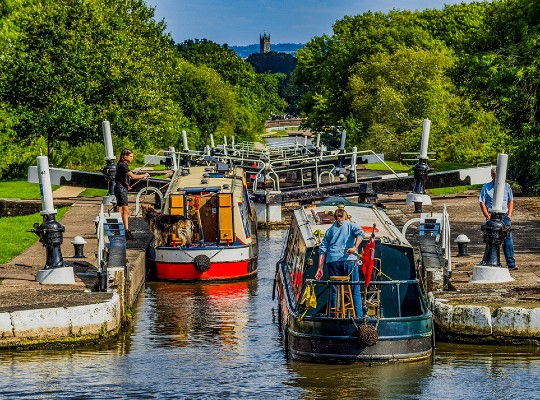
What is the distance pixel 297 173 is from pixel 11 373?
3866cm

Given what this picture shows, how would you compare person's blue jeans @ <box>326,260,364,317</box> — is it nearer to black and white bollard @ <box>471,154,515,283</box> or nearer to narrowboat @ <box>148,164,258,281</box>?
black and white bollard @ <box>471,154,515,283</box>

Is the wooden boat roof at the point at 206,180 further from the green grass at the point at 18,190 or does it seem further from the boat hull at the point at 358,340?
the green grass at the point at 18,190

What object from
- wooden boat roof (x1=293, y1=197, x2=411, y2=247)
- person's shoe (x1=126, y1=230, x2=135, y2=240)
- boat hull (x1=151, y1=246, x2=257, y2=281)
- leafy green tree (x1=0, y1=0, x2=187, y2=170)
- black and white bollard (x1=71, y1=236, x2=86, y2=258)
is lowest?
boat hull (x1=151, y1=246, x2=257, y2=281)

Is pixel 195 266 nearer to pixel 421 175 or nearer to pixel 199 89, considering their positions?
pixel 421 175

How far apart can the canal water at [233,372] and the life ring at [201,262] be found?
17.3 ft

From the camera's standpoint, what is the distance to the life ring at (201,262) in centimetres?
2892

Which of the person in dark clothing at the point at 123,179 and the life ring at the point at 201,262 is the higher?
the person in dark clothing at the point at 123,179

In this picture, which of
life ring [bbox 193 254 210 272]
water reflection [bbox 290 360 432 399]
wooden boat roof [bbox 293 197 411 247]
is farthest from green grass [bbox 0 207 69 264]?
water reflection [bbox 290 360 432 399]

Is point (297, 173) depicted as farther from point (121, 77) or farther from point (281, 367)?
point (281, 367)

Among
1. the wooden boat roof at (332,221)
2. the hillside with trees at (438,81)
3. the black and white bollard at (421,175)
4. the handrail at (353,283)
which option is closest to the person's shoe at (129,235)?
the wooden boat roof at (332,221)

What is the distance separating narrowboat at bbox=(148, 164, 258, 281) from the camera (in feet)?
95.4

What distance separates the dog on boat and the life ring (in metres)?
0.50

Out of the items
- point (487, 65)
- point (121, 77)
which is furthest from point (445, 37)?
point (487, 65)

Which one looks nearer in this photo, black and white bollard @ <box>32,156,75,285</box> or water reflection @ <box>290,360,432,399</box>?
water reflection @ <box>290,360,432,399</box>
